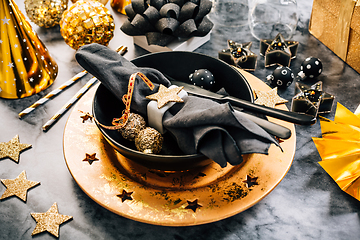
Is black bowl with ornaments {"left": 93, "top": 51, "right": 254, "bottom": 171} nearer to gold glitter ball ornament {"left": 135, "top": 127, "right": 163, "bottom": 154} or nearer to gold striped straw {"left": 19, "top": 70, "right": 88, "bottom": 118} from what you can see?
gold glitter ball ornament {"left": 135, "top": 127, "right": 163, "bottom": 154}

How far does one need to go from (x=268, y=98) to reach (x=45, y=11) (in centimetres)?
55

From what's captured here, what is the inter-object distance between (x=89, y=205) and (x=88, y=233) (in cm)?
4

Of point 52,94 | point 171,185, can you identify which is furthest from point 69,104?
point 171,185

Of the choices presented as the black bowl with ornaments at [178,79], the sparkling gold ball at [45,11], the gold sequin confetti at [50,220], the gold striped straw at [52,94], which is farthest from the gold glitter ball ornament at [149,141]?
the sparkling gold ball at [45,11]

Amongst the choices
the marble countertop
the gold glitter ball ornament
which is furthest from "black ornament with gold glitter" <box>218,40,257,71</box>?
the gold glitter ball ornament

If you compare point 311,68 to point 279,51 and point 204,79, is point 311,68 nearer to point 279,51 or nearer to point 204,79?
point 279,51

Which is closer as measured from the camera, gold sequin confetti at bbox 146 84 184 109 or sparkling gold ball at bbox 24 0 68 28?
gold sequin confetti at bbox 146 84 184 109

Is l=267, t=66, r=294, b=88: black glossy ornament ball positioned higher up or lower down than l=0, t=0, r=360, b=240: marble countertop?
higher up

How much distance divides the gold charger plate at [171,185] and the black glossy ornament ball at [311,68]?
0.59 feet

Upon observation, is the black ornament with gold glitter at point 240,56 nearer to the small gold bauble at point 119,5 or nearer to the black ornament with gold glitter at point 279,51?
the black ornament with gold glitter at point 279,51

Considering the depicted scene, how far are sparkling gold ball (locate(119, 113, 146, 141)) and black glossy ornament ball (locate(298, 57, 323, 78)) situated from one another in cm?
34

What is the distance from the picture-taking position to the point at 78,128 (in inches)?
17.8

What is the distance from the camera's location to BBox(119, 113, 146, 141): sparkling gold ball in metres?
0.40

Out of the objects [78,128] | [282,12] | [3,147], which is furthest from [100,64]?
[282,12]
